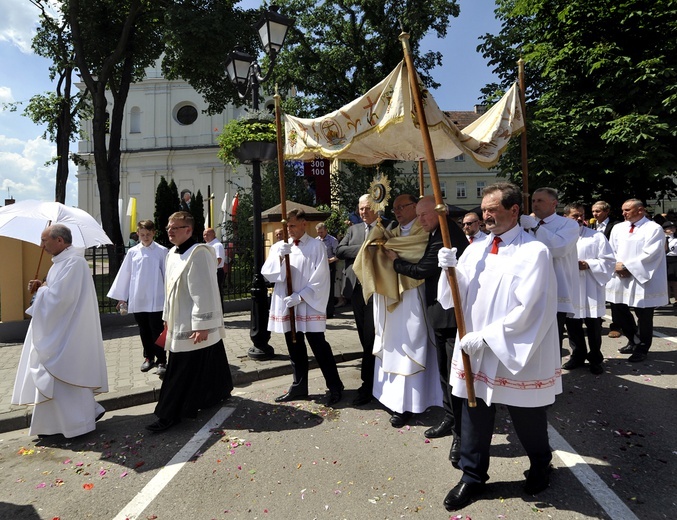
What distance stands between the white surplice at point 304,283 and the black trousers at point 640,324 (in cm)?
426

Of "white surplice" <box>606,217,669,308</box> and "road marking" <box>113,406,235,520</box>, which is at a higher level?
"white surplice" <box>606,217,669,308</box>

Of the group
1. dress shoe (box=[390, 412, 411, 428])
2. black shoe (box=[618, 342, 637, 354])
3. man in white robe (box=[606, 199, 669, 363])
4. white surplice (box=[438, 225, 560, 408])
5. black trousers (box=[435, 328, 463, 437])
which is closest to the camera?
white surplice (box=[438, 225, 560, 408])

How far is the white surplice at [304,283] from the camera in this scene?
17.4ft

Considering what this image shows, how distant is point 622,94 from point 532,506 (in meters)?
15.8

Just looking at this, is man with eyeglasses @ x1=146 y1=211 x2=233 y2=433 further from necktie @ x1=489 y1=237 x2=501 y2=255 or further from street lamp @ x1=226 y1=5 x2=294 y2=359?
necktie @ x1=489 y1=237 x2=501 y2=255

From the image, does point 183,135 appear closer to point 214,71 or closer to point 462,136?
point 214,71

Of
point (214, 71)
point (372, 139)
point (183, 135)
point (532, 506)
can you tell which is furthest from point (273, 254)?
point (183, 135)

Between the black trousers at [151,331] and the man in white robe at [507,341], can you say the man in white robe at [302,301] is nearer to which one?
the black trousers at [151,331]

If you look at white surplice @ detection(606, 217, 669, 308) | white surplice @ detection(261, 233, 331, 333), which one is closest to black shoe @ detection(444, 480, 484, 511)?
white surplice @ detection(261, 233, 331, 333)

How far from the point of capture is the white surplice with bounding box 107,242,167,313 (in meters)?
6.56

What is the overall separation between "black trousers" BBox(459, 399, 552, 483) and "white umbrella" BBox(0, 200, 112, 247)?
4.14 metres

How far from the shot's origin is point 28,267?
9.01 meters

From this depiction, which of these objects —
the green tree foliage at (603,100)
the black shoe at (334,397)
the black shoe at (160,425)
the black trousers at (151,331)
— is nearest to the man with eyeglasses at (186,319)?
the black shoe at (160,425)

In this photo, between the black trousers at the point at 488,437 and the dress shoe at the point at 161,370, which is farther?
the dress shoe at the point at 161,370
